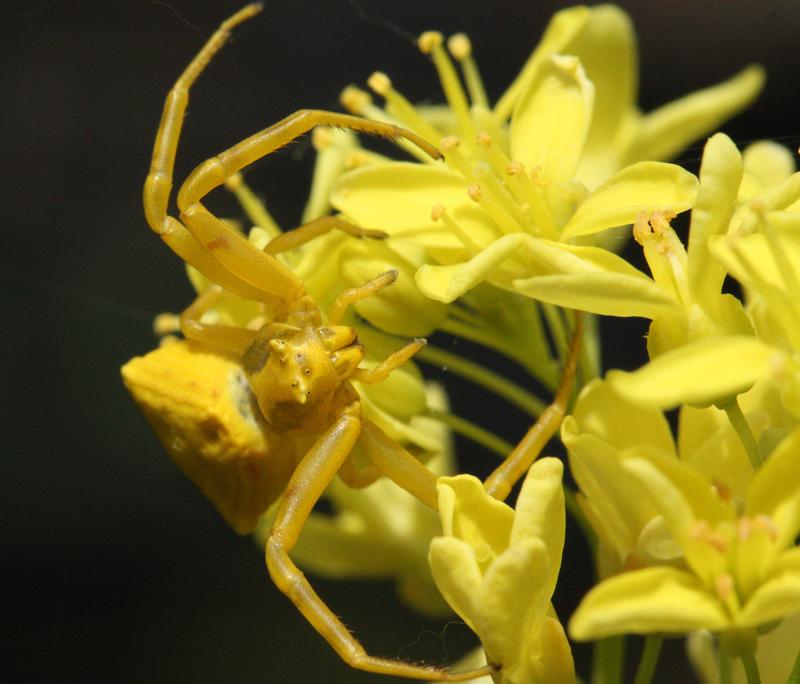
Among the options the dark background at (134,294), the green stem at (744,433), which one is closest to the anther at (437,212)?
the green stem at (744,433)

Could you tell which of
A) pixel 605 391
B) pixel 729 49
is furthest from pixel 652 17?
pixel 605 391

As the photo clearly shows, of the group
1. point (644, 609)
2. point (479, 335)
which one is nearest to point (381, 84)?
point (479, 335)

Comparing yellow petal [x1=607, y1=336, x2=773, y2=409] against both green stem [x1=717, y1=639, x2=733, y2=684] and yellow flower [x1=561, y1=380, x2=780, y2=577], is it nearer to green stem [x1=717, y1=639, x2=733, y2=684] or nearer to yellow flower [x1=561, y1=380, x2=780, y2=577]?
yellow flower [x1=561, y1=380, x2=780, y2=577]

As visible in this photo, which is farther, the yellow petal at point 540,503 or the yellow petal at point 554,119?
the yellow petal at point 554,119

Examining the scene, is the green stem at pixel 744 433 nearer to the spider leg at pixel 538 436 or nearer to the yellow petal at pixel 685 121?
the spider leg at pixel 538 436

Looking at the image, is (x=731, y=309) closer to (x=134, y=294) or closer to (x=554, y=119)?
(x=554, y=119)
